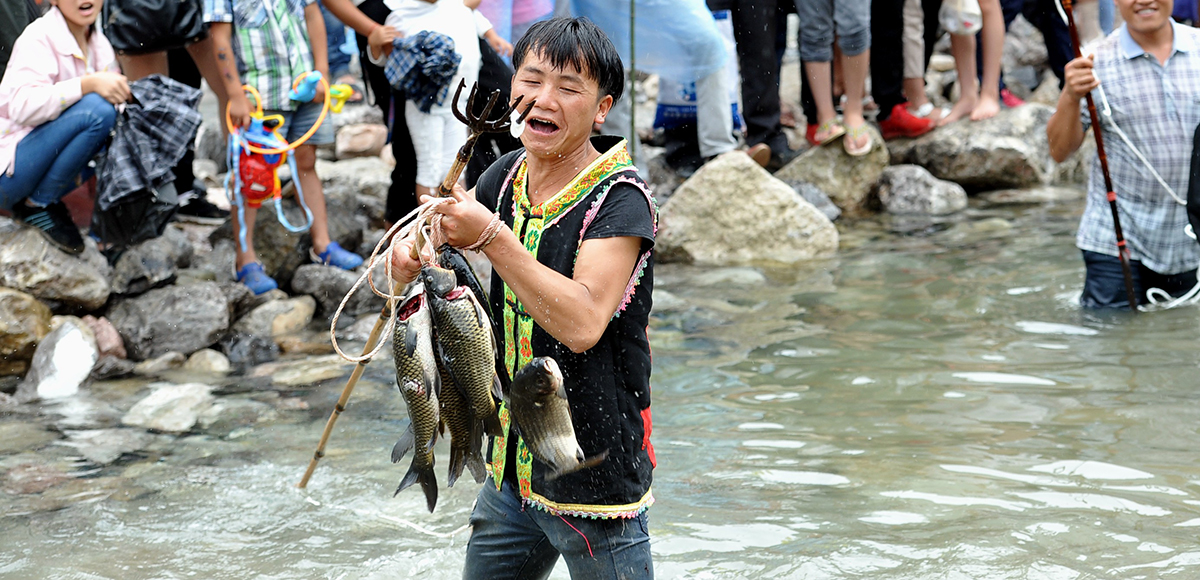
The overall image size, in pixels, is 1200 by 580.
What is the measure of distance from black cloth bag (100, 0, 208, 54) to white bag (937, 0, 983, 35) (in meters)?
6.18

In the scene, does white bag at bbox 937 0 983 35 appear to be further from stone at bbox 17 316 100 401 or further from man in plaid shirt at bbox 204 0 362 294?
stone at bbox 17 316 100 401

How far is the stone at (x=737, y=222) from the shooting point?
28.0 feet

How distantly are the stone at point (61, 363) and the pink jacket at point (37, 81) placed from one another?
2.96 feet

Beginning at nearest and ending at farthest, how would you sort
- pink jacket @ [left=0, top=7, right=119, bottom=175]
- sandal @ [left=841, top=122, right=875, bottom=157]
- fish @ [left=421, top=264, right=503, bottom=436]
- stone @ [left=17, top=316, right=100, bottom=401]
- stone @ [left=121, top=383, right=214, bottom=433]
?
1. fish @ [left=421, top=264, right=503, bottom=436]
2. stone @ [left=121, top=383, right=214, bottom=433]
3. stone @ [left=17, top=316, right=100, bottom=401]
4. pink jacket @ [left=0, top=7, right=119, bottom=175]
5. sandal @ [left=841, top=122, right=875, bottom=157]

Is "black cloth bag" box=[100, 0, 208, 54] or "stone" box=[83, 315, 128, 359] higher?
"black cloth bag" box=[100, 0, 208, 54]

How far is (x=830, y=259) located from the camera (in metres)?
8.46

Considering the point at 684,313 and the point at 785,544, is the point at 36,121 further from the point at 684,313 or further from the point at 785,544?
the point at 785,544

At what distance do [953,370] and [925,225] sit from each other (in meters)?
3.92

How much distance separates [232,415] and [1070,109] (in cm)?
455

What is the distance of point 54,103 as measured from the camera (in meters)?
5.96

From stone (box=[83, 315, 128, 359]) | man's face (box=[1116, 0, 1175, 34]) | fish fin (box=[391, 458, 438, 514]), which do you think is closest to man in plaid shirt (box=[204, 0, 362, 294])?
stone (box=[83, 315, 128, 359])

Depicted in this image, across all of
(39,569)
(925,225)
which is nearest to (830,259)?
(925,225)

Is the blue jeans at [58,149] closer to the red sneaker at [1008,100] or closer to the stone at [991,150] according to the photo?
the stone at [991,150]

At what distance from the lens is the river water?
13.2 feet
